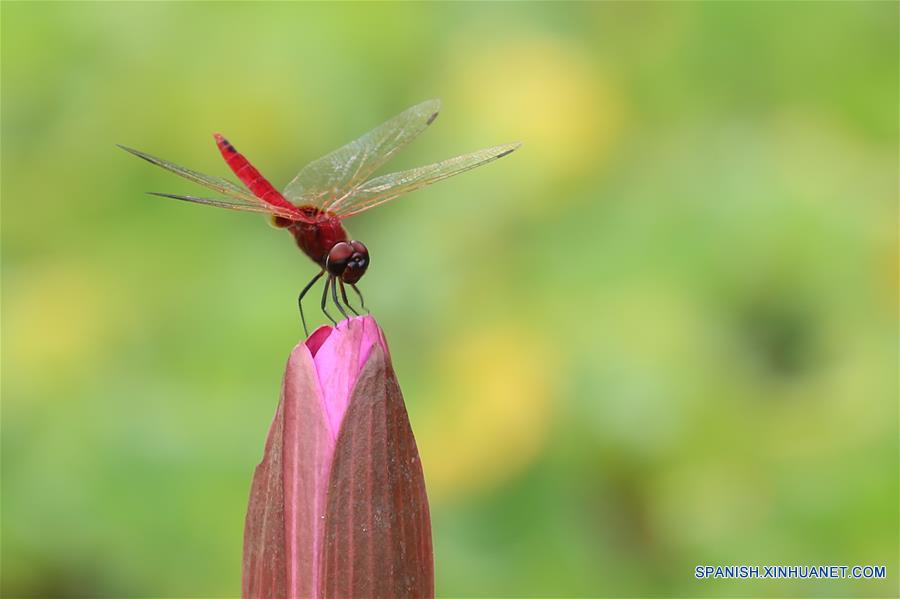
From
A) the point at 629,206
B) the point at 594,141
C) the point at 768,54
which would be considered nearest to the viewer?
the point at 629,206

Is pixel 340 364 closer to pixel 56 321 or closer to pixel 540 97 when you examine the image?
pixel 56 321

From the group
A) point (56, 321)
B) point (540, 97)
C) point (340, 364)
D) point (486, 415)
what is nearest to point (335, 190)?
point (340, 364)

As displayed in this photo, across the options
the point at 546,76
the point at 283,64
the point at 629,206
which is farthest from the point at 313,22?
the point at 629,206

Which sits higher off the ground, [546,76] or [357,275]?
[546,76]

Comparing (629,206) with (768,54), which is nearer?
(629,206)

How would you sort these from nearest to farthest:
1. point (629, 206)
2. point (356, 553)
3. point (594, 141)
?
point (356, 553) < point (629, 206) < point (594, 141)

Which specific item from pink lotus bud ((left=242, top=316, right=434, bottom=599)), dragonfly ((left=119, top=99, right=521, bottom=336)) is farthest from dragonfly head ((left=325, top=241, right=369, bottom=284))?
pink lotus bud ((left=242, top=316, right=434, bottom=599))

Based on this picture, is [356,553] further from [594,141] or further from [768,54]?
[768,54]
